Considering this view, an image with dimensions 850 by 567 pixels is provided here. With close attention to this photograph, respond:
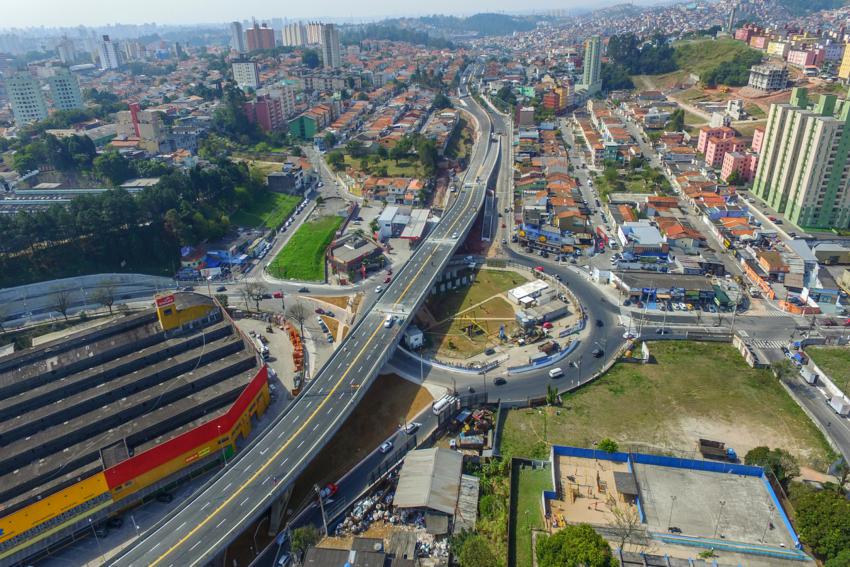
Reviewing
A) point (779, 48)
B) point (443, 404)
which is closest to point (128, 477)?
point (443, 404)

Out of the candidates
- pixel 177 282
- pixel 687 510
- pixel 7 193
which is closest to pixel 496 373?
pixel 687 510

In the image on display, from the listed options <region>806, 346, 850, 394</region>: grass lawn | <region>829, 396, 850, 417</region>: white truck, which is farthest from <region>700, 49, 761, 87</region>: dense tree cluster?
<region>829, 396, 850, 417</region>: white truck

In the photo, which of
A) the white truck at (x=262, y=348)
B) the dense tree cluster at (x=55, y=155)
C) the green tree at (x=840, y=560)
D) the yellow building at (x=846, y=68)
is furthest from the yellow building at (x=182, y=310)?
the yellow building at (x=846, y=68)

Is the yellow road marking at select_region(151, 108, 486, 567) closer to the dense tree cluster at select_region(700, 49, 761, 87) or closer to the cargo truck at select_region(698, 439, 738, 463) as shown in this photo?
the cargo truck at select_region(698, 439, 738, 463)

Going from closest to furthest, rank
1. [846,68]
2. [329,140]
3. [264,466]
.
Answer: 1. [264,466]
2. [329,140]
3. [846,68]

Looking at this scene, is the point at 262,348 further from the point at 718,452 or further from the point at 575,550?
the point at 718,452

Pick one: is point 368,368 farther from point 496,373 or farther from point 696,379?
point 696,379

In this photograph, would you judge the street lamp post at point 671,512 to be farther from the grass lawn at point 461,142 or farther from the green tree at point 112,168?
the grass lawn at point 461,142
